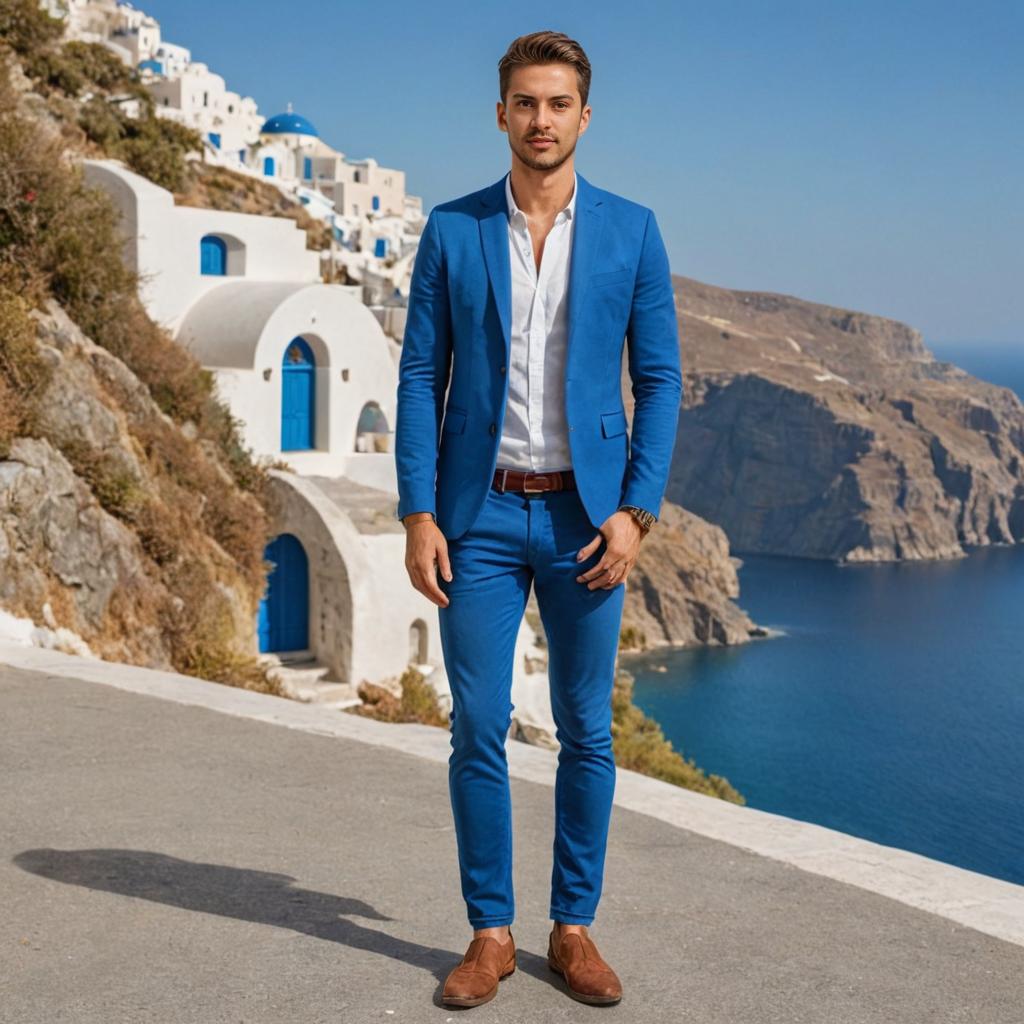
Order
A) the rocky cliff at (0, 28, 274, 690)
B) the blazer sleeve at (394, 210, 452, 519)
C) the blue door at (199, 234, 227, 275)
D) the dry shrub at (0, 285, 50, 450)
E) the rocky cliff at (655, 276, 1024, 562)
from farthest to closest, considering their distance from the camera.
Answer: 1. the rocky cliff at (655, 276, 1024, 562)
2. the blue door at (199, 234, 227, 275)
3. the dry shrub at (0, 285, 50, 450)
4. the rocky cliff at (0, 28, 274, 690)
5. the blazer sleeve at (394, 210, 452, 519)

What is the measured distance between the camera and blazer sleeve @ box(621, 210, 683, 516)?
9.39ft

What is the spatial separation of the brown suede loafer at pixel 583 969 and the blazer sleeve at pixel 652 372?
0.89 m

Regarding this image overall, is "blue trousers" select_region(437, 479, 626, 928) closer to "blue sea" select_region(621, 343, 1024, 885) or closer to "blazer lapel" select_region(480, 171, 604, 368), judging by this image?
"blazer lapel" select_region(480, 171, 604, 368)

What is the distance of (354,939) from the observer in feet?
10.3

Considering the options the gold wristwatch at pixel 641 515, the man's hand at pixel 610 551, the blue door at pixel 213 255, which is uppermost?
the blue door at pixel 213 255

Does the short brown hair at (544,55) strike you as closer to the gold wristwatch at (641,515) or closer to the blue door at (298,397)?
the gold wristwatch at (641,515)

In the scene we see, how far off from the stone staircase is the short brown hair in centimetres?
1238

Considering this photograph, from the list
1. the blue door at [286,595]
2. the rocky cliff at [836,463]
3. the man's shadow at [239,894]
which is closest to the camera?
the man's shadow at [239,894]

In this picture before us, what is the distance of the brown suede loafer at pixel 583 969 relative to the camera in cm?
279

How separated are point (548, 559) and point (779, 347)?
171 metres

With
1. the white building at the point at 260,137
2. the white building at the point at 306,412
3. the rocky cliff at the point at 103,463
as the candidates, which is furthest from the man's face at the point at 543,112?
the white building at the point at 260,137

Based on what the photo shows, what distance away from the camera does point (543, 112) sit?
276cm

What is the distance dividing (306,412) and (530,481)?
17686mm

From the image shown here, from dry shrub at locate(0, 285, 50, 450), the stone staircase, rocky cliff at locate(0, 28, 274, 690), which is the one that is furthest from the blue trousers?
the stone staircase
